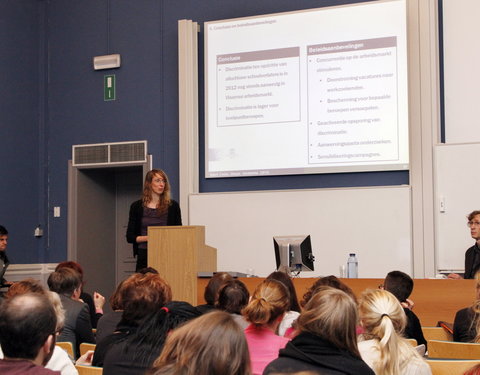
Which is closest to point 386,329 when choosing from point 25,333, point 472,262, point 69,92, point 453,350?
point 453,350

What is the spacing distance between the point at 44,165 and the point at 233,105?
2844 mm

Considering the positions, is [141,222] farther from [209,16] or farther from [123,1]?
[123,1]

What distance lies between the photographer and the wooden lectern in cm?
536

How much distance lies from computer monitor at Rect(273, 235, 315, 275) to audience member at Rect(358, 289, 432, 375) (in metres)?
2.80

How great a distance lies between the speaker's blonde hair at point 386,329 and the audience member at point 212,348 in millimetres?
1129

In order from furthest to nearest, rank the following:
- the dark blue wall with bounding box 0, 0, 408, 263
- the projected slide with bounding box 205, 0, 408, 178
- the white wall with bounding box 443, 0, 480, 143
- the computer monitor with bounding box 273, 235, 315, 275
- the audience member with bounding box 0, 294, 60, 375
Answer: the dark blue wall with bounding box 0, 0, 408, 263, the projected slide with bounding box 205, 0, 408, 178, the white wall with bounding box 443, 0, 480, 143, the computer monitor with bounding box 273, 235, 315, 275, the audience member with bounding box 0, 294, 60, 375

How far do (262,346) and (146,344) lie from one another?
2.15 ft

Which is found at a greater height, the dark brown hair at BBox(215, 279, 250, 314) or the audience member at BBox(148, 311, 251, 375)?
the audience member at BBox(148, 311, 251, 375)

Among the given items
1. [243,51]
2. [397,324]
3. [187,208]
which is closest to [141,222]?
[187,208]

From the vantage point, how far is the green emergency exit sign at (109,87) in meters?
8.62

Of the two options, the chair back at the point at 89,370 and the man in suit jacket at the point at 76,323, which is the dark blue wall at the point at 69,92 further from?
the chair back at the point at 89,370

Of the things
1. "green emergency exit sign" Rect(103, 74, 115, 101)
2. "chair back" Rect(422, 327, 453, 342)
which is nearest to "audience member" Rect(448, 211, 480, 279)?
"chair back" Rect(422, 327, 453, 342)

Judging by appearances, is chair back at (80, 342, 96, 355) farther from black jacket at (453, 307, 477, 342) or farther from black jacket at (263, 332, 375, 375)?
black jacket at (453, 307, 477, 342)

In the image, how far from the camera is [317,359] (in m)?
2.20
